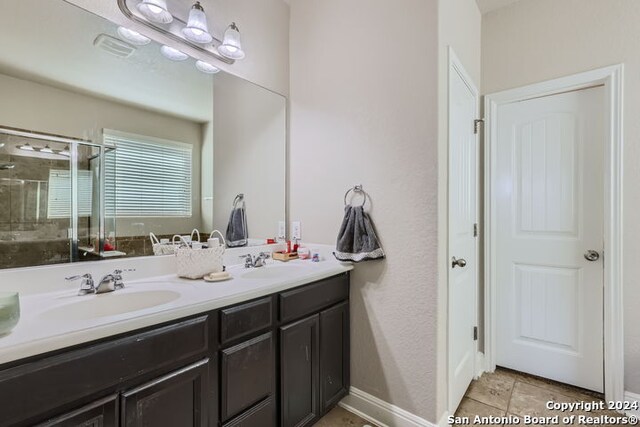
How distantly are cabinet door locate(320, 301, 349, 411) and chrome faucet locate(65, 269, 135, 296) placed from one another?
991 millimetres

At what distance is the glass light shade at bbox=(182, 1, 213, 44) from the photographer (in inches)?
63.6

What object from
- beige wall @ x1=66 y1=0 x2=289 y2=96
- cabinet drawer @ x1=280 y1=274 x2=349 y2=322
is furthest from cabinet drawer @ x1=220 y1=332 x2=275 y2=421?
beige wall @ x1=66 y1=0 x2=289 y2=96

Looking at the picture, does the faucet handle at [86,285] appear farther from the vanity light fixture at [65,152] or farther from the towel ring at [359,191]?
the towel ring at [359,191]

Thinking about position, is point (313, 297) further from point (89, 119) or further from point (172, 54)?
point (172, 54)

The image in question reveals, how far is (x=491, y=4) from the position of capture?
223 cm

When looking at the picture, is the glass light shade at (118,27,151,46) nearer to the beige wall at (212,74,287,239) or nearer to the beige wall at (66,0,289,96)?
the beige wall at (66,0,289,96)

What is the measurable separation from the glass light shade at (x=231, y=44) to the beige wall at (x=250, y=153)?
13cm

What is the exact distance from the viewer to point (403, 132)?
1702 mm

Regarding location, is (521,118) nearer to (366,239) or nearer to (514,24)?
(514,24)

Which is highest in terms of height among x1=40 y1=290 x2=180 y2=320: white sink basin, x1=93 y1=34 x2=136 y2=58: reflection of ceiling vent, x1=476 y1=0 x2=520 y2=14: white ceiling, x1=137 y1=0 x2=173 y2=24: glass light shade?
x1=476 y1=0 x2=520 y2=14: white ceiling

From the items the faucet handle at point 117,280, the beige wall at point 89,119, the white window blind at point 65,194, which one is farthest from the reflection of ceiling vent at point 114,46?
the faucet handle at point 117,280

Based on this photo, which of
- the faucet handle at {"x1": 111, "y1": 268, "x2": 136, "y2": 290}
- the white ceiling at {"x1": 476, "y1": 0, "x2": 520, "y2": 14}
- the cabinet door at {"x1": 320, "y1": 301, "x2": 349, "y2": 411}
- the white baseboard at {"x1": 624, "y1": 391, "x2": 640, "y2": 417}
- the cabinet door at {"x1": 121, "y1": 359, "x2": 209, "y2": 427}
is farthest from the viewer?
the white ceiling at {"x1": 476, "y1": 0, "x2": 520, "y2": 14}

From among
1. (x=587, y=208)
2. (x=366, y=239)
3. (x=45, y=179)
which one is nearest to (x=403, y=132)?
(x=366, y=239)

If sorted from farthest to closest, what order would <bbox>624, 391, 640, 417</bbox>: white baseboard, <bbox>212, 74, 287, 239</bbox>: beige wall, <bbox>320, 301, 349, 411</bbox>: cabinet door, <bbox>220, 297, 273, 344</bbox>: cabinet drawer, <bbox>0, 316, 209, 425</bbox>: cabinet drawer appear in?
<bbox>212, 74, 287, 239</bbox>: beige wall, <bbox>624, 391, 640, 417</bbox>: white baseboard, <bbox>320, 301, 349, 411</bbox>: cabinet door, <bbox>220, 297, 273, 344</bbox>: cabinet drawer, <bbox>0, 316, 209, 425</bbox>: cabinet drawer
